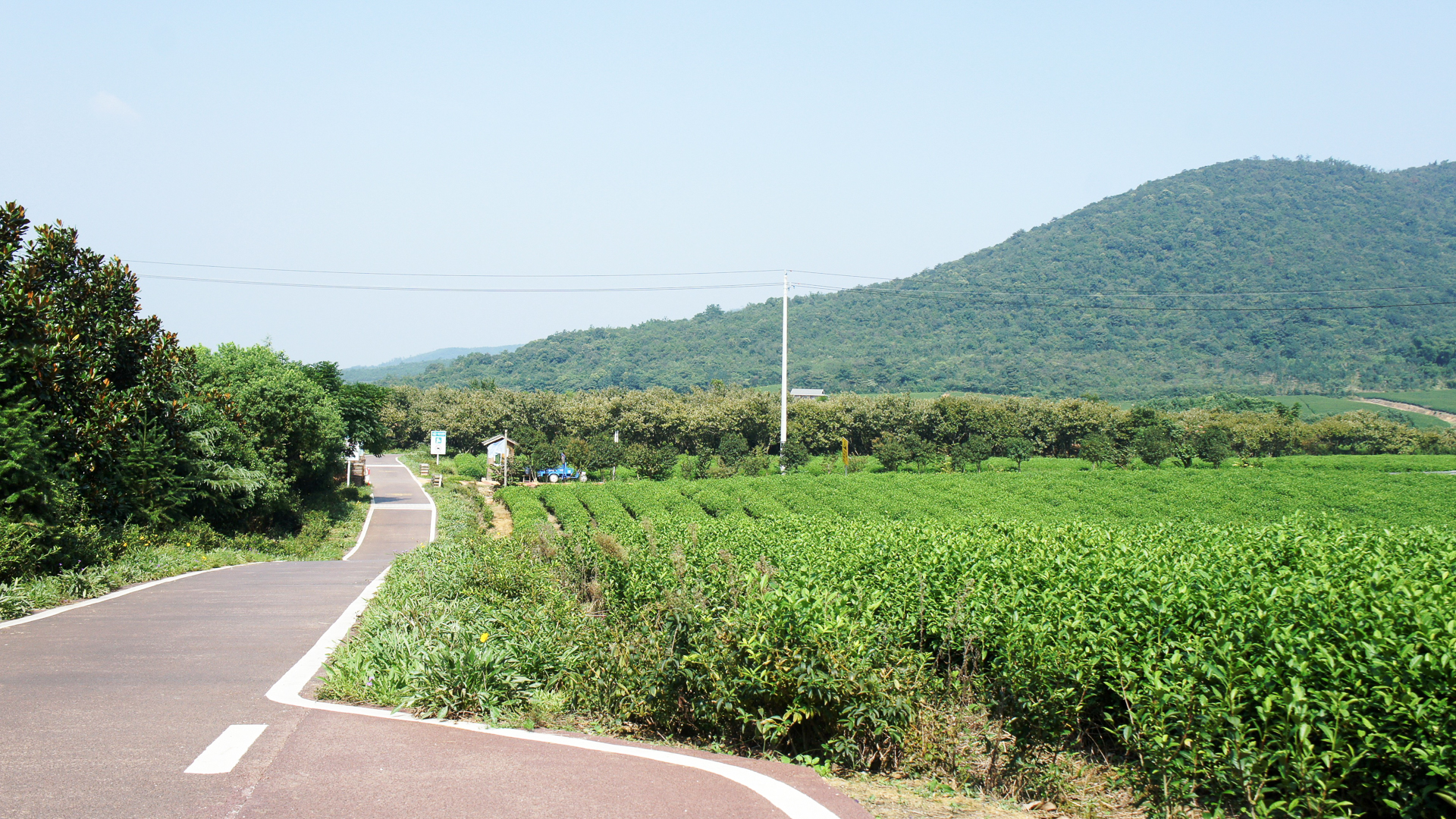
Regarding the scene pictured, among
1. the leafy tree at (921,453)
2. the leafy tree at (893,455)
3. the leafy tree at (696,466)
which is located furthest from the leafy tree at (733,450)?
the leafy tree at (921,453)

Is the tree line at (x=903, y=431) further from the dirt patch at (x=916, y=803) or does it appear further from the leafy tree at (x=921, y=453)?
the dirt patch at (x=916, y=803)

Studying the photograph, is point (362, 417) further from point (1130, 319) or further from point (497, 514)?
point (1130, 319)

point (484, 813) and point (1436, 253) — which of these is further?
point (1436, 253)

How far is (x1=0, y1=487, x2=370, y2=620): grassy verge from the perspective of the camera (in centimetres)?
1002

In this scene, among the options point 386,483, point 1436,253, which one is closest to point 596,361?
point 386,483

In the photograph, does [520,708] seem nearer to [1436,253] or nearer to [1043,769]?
[1043,769]

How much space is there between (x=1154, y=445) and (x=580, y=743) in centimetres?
5634

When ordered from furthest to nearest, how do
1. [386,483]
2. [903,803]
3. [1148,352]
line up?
[1148,352]
[386,483]
[903,803]

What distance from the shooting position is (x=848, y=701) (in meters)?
5.00

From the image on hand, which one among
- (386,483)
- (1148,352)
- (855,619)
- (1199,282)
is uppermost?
(1199,282)

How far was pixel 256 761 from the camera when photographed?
4629 millimetres

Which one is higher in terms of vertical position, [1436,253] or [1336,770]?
[1436,253]

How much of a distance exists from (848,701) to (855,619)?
680mm

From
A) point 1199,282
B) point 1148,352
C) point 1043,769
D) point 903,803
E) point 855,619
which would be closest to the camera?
point 903,803
